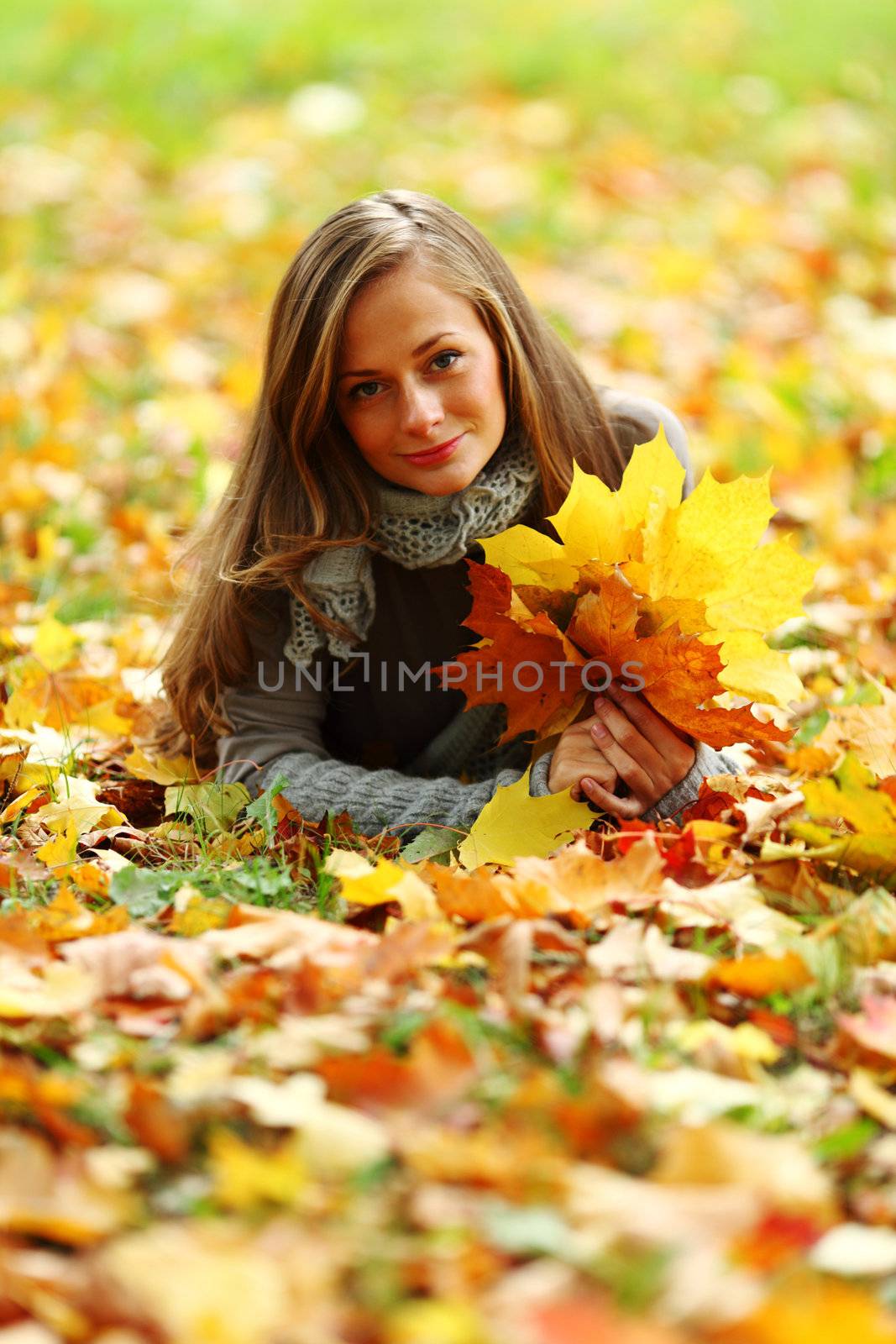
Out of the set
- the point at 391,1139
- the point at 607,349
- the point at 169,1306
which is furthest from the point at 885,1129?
the point at 607,349

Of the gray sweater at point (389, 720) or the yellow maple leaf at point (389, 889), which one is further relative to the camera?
the gray sweater at point (389, 720)

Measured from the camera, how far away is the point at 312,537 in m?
2.16

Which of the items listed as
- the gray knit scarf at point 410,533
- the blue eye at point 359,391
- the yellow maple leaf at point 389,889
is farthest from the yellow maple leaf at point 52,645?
the yellow maple leaf at point 389,889

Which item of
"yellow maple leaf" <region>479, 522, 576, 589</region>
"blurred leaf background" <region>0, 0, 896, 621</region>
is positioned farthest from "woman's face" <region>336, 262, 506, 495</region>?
"blurred leaf background" <region>0, 0, 896, 621</region>

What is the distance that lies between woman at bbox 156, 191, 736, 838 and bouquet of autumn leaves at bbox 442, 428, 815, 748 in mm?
98

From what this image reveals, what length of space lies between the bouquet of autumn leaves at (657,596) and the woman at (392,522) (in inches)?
3.9

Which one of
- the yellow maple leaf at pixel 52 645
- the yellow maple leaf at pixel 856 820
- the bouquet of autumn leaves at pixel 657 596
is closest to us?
the yellow maple leaf at pixel 856 820

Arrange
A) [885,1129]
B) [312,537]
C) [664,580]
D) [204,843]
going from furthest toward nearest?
[312,537], [204,843], [664,580], [885,1129]

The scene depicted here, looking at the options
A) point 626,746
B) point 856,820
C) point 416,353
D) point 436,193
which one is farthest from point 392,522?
point 436,193

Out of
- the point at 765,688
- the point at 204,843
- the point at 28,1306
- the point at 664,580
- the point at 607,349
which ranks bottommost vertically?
the point at 28,1306

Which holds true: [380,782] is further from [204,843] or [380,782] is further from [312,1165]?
[312,1165]

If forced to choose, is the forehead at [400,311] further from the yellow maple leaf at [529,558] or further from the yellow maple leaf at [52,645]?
the yellow maple leaf at [52,645]

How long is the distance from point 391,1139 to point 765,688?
987 mm

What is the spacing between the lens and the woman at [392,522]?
6.69ft
